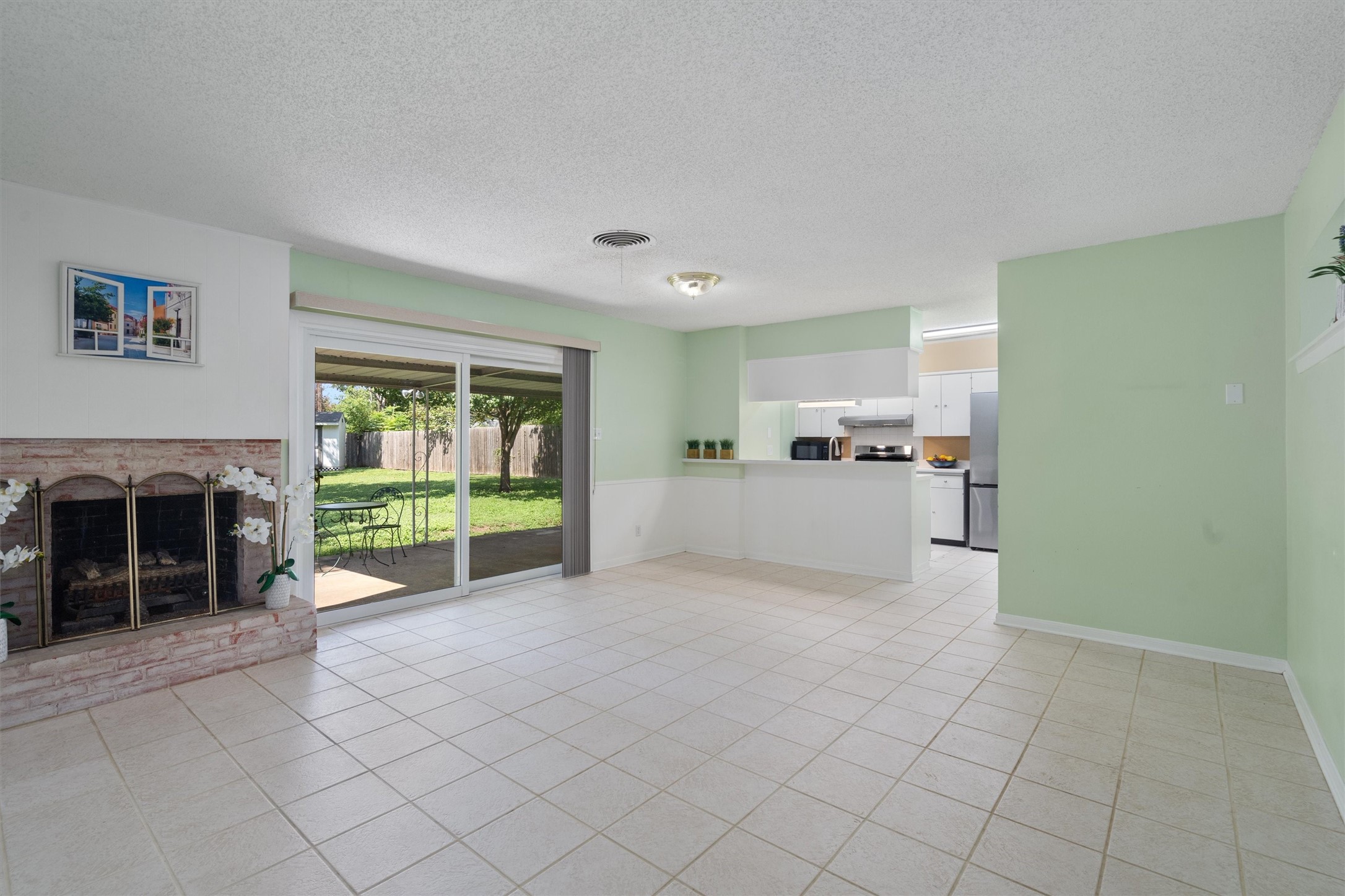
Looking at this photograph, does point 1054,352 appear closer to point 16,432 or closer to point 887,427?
point 887,427

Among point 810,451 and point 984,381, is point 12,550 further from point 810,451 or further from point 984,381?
point 984,381

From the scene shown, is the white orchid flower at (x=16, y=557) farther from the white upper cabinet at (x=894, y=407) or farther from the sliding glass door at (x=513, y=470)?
the white upper cabinet at (x=894, y=407)

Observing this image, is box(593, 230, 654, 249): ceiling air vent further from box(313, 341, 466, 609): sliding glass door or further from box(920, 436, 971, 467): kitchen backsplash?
box(920, 436, 971, 467): kitchen backsplash

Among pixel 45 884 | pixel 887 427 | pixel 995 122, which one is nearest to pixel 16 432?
pixel 45 884

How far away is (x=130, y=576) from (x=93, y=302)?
1545 mm

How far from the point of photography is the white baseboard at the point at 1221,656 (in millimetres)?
2520

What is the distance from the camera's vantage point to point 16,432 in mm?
3281

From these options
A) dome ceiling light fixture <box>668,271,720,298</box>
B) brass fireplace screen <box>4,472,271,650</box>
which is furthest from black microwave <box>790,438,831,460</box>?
brass fireplace screen <box>4,472,271,650</box>

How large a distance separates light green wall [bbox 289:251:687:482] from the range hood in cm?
249

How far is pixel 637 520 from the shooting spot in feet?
23.2

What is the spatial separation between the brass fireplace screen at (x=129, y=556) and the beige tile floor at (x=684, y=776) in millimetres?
645

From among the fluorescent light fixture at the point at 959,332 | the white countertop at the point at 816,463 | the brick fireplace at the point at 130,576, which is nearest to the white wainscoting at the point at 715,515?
the white countertop at the point at 816,463

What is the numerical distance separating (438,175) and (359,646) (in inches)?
116

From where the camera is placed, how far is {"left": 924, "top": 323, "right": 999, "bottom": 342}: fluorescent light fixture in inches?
303
